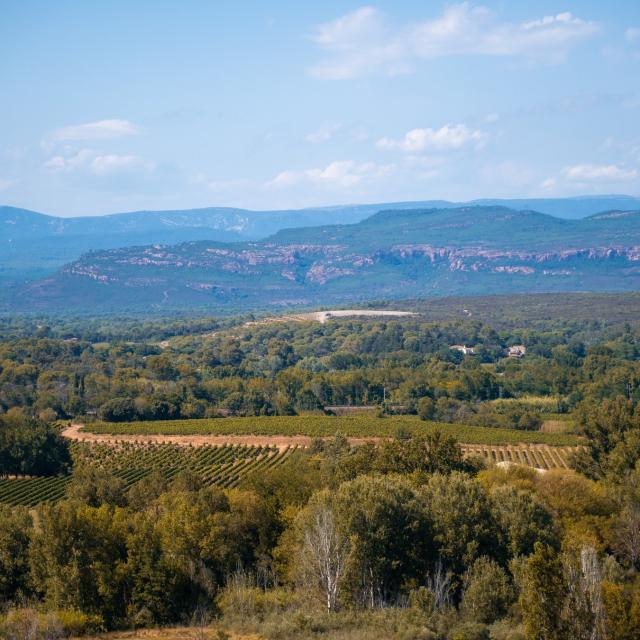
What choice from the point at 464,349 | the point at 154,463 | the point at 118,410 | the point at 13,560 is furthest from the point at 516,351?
the point at 13,560

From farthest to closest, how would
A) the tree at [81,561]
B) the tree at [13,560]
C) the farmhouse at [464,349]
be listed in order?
the farmhouse at [464,349] < the tree at [13,560] < the tree at [81,561]

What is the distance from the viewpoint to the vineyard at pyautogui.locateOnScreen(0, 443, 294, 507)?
59344 millimetres

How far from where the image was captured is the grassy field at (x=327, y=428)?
77062 millimetres

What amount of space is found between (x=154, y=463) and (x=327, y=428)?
802 inches

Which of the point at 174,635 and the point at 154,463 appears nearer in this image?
the point at 174,635

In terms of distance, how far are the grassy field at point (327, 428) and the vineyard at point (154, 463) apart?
612 centimetres

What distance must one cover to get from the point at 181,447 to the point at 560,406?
157ft

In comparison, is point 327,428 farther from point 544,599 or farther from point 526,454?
point 544,599

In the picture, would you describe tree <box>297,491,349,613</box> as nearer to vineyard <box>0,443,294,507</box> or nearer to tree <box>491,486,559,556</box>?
tree <box>491,486,559,556</box>

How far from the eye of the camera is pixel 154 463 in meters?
69.0

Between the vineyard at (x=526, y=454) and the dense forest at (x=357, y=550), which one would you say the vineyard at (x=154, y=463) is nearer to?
the dense forest at (x=357, y=550)

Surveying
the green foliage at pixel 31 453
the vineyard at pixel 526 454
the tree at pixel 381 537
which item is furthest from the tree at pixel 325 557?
the green foliage at pixel 31 453

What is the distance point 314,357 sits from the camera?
13812 cm

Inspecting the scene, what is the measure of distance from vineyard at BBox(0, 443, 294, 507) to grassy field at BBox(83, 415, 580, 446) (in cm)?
612
